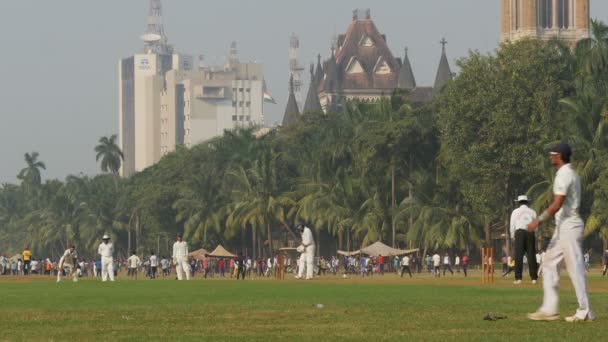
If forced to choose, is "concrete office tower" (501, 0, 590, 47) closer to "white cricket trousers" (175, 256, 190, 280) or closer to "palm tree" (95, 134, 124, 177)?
"palm tree" (95, 134, 124, 177)

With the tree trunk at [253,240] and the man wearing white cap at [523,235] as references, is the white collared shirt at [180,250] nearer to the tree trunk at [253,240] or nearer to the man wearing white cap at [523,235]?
the man wearing white cap at [523,235]

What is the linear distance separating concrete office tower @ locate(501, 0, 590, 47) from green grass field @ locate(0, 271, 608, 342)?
148m

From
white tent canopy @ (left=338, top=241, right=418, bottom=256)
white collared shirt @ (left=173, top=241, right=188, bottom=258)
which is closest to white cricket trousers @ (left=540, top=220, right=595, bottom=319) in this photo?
white collared shirt @ (left=173, top=241, right=188, bottom=258)

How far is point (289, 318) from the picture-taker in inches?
738

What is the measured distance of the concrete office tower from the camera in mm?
172875

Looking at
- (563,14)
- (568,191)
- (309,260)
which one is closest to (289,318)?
(568,191)

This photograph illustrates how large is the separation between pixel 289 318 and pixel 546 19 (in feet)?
528

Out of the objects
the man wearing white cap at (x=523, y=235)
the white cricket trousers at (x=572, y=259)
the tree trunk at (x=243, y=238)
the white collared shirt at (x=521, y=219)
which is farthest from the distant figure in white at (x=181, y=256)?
the tree trunk at (x=243, y=238)

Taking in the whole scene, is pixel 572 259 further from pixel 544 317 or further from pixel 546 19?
pixel 546 19

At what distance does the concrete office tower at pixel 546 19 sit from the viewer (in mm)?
172875

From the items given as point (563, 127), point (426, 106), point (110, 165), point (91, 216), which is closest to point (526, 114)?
point (563, 127)

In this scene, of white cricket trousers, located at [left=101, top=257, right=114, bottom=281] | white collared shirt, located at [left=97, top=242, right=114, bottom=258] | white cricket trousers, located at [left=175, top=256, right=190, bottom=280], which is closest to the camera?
white cricket trousers, located at [left=101, top=257, right=114, bottom=281]

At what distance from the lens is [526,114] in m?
84.4

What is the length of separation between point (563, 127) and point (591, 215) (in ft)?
20.8
